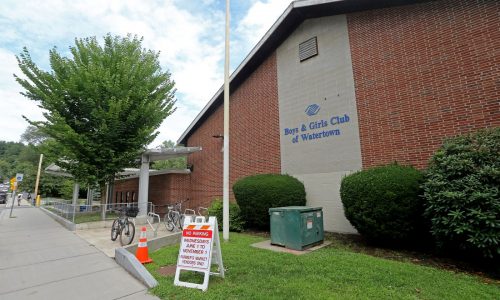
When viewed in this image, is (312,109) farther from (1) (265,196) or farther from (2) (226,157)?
(2) (226,157)

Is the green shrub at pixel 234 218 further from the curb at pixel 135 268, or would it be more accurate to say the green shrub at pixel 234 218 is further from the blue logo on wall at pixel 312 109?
the blue logo on wall at pixel 312 109

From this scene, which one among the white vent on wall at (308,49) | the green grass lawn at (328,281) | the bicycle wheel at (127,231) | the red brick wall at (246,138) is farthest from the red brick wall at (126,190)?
the green grass lawn at (328,281)

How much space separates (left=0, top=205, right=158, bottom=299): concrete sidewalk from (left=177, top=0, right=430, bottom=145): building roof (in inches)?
388

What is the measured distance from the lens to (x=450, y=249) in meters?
5.90

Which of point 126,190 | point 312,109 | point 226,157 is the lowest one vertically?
point 126,190

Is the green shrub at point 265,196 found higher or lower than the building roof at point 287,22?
lower

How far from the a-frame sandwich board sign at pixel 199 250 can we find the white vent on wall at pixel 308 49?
8.42 metres

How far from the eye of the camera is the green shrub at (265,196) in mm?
9523

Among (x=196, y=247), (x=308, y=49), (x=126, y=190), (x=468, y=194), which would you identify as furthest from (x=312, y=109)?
(x=126, y=190)

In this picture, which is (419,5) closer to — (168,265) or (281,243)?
(281,243)

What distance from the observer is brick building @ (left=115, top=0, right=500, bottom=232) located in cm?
756

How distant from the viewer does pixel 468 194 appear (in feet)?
17.5

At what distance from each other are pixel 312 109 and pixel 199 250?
294 inches

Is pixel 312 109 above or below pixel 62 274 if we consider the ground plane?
above
